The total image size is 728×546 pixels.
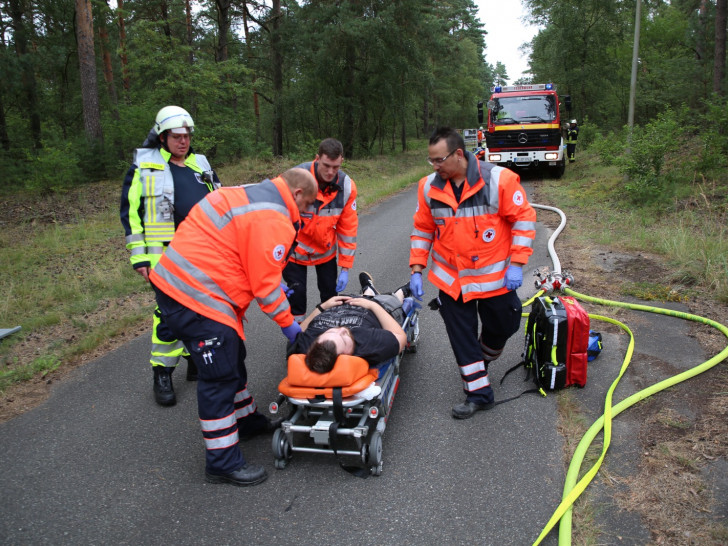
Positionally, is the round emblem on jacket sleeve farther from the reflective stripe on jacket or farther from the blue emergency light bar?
the blue emergency light bar

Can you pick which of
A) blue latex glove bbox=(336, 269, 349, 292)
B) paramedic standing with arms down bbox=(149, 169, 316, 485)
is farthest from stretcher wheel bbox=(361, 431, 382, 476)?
blue latex glove bbox=(336, 269, 349, 292)

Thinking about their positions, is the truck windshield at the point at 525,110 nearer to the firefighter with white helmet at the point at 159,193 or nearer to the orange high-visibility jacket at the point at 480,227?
the orange high-visibility jacket at the point at 480,227

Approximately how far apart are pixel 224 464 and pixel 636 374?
3172 mm

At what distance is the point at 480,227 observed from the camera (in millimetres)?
3410

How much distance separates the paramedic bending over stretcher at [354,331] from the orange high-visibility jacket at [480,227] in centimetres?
56

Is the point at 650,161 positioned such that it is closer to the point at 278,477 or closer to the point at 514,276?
the point at 514,276

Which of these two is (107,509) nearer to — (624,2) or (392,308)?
(392,308)

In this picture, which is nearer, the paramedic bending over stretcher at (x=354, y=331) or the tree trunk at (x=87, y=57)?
the paramedic bending over stretcher at (x=354, y=331)

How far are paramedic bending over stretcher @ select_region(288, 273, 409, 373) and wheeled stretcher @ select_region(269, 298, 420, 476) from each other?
3.7 inches

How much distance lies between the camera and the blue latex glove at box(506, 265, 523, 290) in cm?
337

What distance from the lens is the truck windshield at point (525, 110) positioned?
15603 mm

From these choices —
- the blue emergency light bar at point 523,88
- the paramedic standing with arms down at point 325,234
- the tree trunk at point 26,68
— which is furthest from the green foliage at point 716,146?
the tree trunk at point 26,68

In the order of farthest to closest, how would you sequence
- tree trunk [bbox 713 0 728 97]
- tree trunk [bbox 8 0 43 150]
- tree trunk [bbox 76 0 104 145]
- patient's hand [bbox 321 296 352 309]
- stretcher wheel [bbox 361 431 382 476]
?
tree trunk [bbox 8 0 43 150] < tree trunk [bbox 713 0 728 97] < tree trunk [bbox 76 0 104 145] < patient's hand [bbox 321 296 352 309] < stretcher wheel [bbox 361 431 382 476]

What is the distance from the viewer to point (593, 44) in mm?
27031
